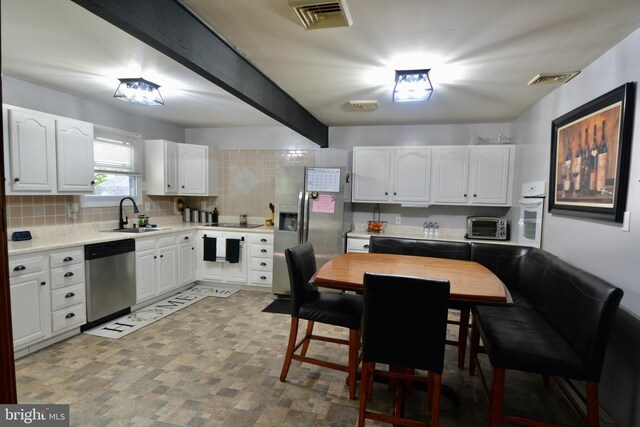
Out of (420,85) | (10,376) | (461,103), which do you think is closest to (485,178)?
(461,103)

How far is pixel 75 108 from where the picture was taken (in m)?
3.55

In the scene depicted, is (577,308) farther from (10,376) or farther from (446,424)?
(10,376)

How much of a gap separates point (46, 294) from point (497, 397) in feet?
11.3

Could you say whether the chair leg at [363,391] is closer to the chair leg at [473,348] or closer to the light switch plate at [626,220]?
the chair leg at [473,348]

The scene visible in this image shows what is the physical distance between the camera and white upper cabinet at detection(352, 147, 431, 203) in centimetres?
414

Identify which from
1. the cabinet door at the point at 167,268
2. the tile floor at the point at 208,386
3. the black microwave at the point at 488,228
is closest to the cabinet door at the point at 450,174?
the black microwave at the point at 488,228

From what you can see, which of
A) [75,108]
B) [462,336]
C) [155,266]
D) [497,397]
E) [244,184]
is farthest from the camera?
[244,184]

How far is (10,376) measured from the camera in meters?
1.00

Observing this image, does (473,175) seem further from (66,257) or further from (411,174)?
(66,257)

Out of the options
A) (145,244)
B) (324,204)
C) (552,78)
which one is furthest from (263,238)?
(552,78)

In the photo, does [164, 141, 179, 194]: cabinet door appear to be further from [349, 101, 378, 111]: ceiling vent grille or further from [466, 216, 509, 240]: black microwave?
[466, 216, 509, 240]: black microwave

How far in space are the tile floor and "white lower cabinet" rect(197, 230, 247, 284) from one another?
1402mm

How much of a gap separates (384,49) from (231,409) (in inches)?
100.0

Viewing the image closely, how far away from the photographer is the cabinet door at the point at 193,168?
4.65 metres
